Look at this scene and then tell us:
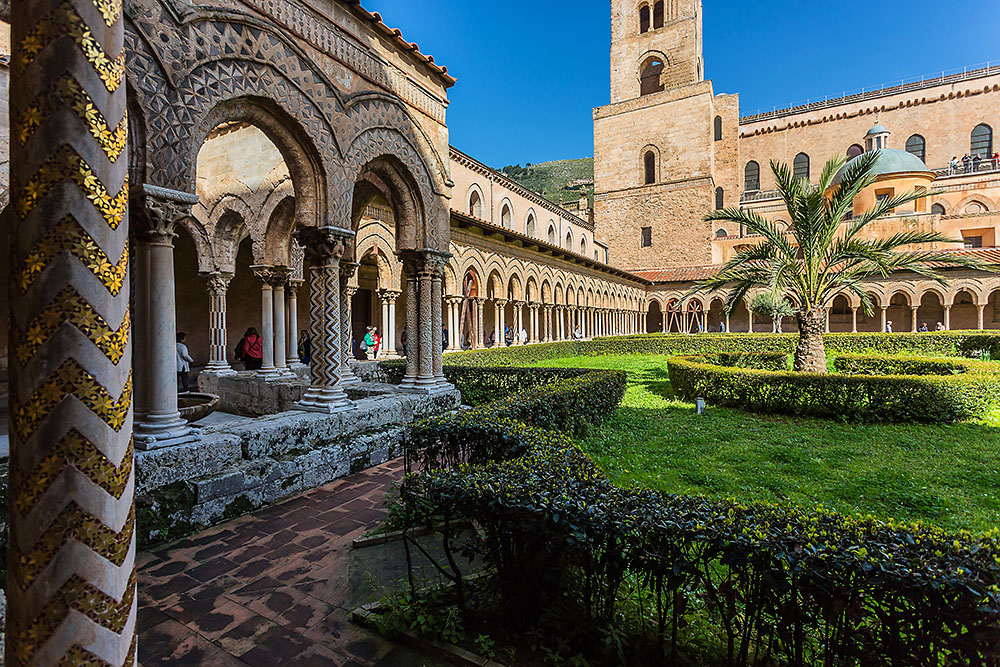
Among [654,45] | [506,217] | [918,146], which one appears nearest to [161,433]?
[506,217]

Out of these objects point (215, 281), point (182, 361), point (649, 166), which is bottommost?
point (182, 361)

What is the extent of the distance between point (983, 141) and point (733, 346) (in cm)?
3067

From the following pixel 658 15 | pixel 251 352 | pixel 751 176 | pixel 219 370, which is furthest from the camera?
pixel 751 176

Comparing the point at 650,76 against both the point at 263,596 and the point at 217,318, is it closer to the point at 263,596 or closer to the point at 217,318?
the point at 217,318

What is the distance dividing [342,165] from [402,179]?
1.39m

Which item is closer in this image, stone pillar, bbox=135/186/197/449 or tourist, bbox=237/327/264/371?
stone pillar, bbox=135/186/197/449

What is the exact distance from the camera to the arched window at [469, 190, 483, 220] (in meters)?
23.8

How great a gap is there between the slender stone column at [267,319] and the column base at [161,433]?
17.3 ft

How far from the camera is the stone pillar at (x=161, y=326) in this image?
4.24 meters

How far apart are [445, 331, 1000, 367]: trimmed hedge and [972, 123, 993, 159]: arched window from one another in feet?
87.8

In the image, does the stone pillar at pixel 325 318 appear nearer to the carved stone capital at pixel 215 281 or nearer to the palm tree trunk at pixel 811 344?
the carved stone capital at pixel 215 281

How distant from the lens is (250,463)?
455cm

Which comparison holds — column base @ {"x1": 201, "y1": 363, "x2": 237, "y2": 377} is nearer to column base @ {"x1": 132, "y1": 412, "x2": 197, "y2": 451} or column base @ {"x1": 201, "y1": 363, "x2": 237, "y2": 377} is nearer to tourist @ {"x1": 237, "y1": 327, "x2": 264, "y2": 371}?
tourist @ {"x1": 237, "y1": 327, "x2": 264, "y2": 371}

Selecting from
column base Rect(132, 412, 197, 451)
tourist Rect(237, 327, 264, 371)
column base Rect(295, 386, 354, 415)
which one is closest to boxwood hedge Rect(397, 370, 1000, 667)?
column base Rect(132, 412, 197, 451)
